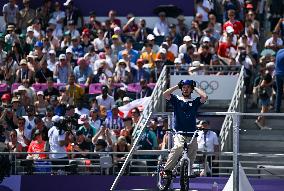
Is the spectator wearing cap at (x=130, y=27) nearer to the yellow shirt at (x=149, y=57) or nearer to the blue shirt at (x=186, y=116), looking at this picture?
the yellow shirt at (x=149, y=57)

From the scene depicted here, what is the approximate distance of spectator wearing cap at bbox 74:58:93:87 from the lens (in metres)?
30.9

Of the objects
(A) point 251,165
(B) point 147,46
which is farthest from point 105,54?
(A) point 251,165

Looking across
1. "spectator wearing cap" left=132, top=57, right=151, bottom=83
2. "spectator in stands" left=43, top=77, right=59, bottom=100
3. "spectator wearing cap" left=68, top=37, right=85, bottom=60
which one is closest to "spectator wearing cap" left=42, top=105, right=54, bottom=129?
"spectator in stands" left=43, top=77, right=59, bottom=100

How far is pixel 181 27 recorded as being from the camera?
108 feet

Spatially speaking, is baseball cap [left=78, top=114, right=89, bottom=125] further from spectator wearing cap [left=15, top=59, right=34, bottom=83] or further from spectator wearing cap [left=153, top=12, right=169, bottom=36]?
spectator wearing cap [left=153, top=12, right=169, bottom=36]

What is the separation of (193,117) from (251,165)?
534 cm

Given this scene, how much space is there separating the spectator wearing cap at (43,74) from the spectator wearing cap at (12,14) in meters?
3.48

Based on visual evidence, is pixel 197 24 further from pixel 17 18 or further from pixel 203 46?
pixel 17 18

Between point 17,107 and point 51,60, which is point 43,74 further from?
point 17,107

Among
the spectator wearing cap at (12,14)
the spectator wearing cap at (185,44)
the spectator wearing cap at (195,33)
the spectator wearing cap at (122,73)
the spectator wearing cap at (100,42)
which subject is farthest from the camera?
the spectator wearing cap at (12,14)

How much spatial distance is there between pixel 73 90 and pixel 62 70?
1.35 m

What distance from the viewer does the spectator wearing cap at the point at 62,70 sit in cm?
3103

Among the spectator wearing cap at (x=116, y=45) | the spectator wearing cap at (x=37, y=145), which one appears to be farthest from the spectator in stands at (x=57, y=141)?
the spectator wearing cap at (x=116, y=45)

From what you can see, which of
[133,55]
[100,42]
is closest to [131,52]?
[133,55]
